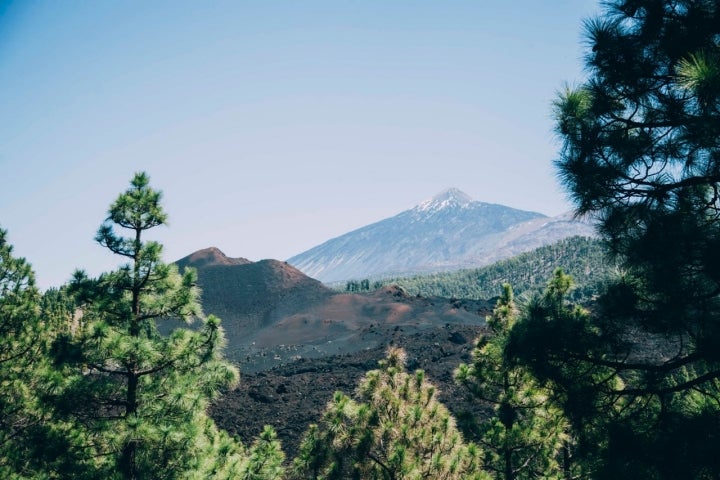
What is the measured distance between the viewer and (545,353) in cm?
448

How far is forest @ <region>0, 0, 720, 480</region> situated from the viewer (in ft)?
13.9

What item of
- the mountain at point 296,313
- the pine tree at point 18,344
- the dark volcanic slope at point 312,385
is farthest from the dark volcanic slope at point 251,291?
the pine tree at point 18,344

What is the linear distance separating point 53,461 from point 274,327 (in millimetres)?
40762

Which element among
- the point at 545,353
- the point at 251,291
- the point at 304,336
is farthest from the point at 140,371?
the point at 251,291

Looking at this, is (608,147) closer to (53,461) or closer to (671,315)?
(671,315)

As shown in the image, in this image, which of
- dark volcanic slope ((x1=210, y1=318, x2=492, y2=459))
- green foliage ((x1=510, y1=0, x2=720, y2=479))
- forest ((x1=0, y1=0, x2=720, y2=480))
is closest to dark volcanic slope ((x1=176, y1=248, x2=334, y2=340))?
dark volcanic slope ((x1=210, y1=318, x2=492, y2=459))

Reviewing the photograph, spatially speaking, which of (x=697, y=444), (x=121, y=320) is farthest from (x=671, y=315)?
(x=121, y=320)

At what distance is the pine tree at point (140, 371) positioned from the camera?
6660 mm

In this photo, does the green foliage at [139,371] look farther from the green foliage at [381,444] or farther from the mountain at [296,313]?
the mountain at [296,313]

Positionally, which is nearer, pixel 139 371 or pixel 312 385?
pixel 139 371

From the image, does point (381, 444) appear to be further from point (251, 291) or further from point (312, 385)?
point (251, 291)

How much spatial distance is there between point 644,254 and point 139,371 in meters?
7.11

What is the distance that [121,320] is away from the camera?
742cm

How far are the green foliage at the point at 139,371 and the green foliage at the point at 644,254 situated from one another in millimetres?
4955
